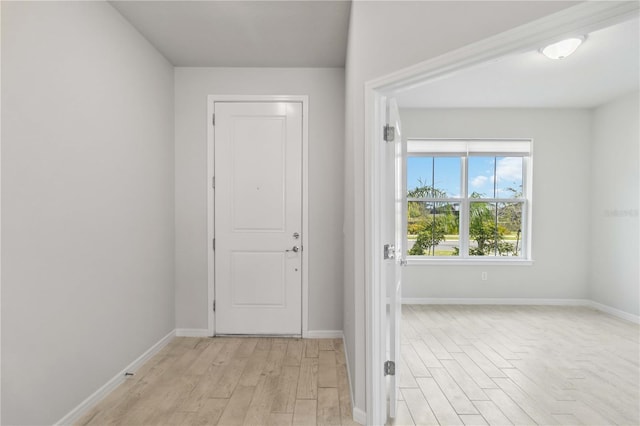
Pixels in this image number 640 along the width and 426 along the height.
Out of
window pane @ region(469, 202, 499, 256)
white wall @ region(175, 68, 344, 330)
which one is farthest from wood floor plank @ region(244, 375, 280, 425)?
window pane @ region(469, 202, 499, 256)

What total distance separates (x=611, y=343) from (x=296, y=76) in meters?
4.14

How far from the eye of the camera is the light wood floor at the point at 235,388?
215 centimetres

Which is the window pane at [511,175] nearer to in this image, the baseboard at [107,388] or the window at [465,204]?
the window at [465,204]

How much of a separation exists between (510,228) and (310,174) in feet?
10.7

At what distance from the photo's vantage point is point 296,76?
352 cm

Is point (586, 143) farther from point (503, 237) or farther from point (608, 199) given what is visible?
point (503, 237)

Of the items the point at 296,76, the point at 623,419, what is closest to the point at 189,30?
the point at 296,76

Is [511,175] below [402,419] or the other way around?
the other way around

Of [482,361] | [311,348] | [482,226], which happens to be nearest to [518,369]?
[482,361]

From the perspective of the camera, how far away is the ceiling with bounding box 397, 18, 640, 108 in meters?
3.07

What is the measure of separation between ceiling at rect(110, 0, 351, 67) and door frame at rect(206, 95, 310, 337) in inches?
12.8

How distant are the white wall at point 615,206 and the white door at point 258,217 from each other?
4032 mm

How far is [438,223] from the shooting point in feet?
16.4

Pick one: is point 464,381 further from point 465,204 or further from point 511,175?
point 511,175
